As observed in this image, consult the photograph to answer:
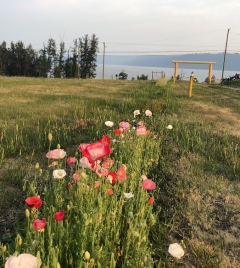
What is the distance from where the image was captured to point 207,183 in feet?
10.6

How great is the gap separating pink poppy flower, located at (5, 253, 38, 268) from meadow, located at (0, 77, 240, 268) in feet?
0.05

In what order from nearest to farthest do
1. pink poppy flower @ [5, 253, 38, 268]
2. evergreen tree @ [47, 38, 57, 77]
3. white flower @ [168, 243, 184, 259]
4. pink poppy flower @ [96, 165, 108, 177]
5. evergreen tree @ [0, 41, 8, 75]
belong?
1. pink poppy flower @ [5, 253, 38, 268]
2. white flower @ [168, 243, 184, 259]
3. pink poppy flower @ [96, 165, 108, 177]
4. evergreen tree @ [0, 41, 8, 75]
5. evergreen tree @ [47, 38, 57, 77]

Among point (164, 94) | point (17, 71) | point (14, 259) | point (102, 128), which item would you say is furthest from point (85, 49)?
point (14, 259)

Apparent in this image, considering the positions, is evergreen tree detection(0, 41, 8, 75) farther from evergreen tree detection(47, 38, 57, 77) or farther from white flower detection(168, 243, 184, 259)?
white flower detection(168, 243, 184, 259)

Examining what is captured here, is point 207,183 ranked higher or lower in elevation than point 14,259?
lower

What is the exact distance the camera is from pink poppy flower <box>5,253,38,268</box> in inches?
43.6

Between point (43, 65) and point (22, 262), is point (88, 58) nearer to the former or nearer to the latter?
point (43, 65)

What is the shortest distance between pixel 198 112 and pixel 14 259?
6876 millimetres

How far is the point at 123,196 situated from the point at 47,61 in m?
53.3

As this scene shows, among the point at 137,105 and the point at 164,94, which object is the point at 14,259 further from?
the point at 164,94

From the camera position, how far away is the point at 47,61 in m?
52.6

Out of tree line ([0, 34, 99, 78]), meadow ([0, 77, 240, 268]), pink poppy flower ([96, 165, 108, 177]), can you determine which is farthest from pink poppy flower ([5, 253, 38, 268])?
tree line ([0, 34, 99, 78])

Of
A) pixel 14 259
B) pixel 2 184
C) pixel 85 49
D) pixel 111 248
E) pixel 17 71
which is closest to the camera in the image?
pixel 14 259

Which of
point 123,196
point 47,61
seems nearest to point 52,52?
point 47,61
